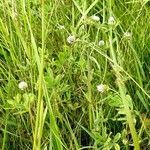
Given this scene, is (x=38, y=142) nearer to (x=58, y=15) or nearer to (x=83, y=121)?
(x=83, y=121)

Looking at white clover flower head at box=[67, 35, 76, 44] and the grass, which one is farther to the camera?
white clover flower head at box=[67, 35, 76, 44]

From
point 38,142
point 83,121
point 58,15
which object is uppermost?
point 58,15

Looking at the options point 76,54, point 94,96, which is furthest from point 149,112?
point 76,54

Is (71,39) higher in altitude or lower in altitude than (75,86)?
higher

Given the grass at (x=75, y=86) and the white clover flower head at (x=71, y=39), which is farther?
the white clover flower head at (x=71, y=39)

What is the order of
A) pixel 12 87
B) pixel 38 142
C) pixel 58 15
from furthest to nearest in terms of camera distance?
pixel 58 15 < pixel 12 87 < pixel 38 142

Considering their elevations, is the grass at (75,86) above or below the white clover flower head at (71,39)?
below

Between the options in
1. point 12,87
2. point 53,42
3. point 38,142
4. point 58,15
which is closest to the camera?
point 38,142

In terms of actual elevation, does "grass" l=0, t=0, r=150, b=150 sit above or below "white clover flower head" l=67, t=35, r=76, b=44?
below
